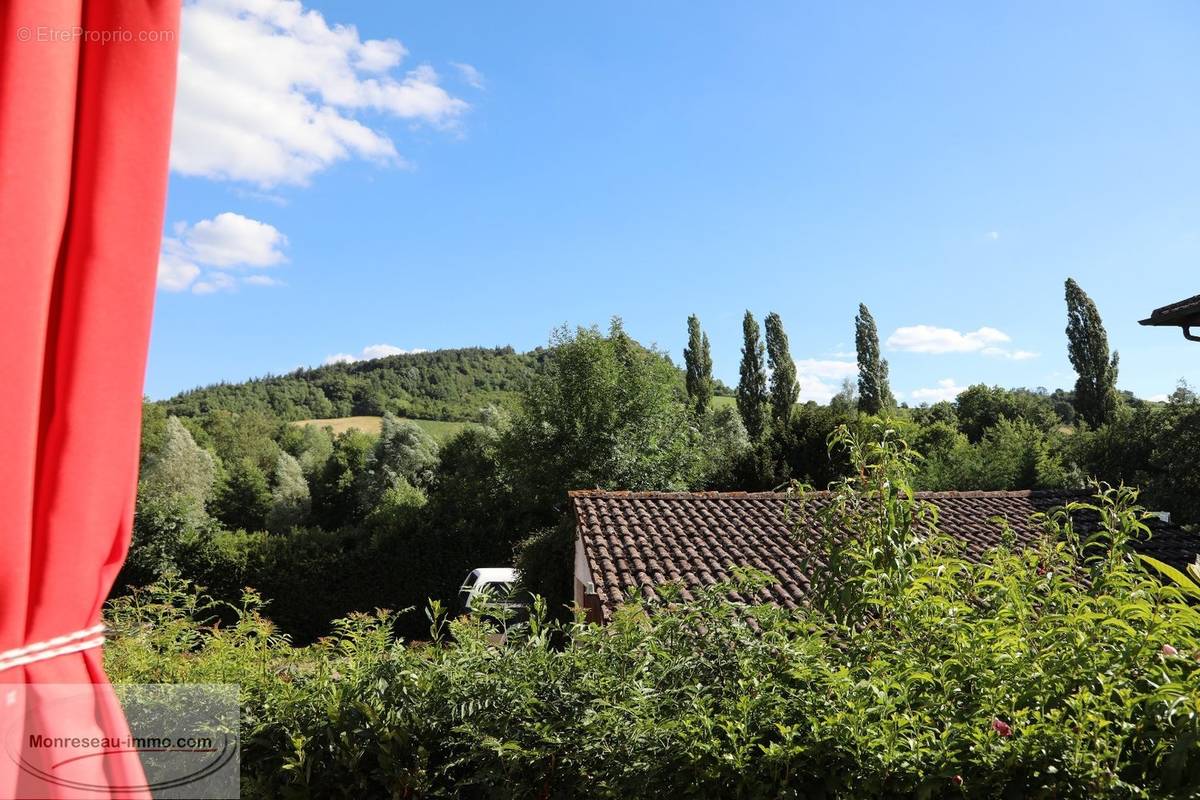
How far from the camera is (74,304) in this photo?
970 mm

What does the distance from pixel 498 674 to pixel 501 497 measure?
59.0ft

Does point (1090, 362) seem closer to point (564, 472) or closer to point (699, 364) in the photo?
point (699, 364)

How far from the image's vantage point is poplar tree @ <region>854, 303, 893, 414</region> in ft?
112

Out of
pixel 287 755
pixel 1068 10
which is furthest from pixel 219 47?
pixel 1068 10

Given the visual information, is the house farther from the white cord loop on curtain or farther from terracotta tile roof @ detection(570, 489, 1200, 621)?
the white cord loop on curtain

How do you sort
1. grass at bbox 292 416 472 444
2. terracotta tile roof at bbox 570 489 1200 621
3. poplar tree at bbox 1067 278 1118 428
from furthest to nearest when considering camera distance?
grass at bbox 292 416 472 444 → poplar tree at bbox 1067 278 1118 428 → terracotta tile roof at bbox 570 489 1200 621

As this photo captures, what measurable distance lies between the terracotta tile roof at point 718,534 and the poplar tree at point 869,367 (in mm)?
22856

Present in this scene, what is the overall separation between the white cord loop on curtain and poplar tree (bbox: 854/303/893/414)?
35.0 metres

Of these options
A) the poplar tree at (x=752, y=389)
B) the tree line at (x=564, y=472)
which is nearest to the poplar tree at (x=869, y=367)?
the tree line at (x=564, y=472)

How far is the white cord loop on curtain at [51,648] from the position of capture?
2.79 feet

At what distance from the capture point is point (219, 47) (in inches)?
71.2

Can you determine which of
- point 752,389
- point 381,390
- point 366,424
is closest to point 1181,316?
point 752,389

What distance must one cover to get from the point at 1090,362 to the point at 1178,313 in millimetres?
28140

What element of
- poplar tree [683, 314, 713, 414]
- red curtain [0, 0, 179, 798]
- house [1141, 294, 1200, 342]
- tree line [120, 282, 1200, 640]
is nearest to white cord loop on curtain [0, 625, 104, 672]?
red curtain [0, 0, 179, 798]
